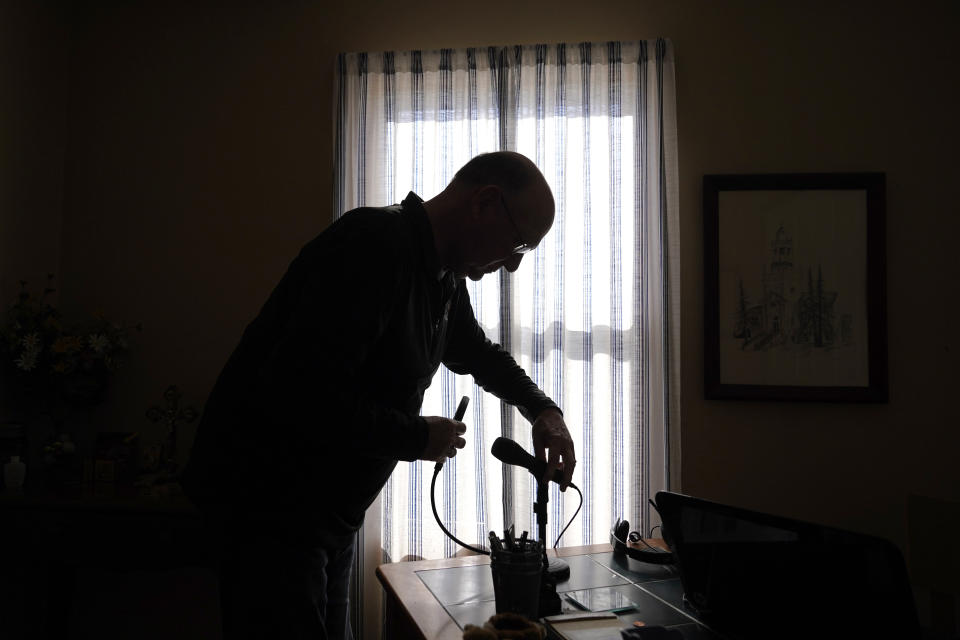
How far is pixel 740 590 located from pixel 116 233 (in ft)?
9.34

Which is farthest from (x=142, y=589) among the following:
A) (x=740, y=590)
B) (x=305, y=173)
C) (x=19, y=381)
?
(x=740, y=590)

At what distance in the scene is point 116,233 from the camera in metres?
2.81

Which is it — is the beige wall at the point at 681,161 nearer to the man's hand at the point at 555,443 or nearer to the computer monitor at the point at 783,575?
the man's hand at the point at 555,443

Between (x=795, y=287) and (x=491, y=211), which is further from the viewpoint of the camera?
(x=795, y=287)

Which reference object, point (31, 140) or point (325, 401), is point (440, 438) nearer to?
point (325, 401)

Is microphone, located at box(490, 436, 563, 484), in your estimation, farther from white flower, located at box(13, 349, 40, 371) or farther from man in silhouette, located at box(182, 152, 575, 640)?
white flower, located at box(13, 349, 40, 371)

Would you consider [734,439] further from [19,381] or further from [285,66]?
[19,381]

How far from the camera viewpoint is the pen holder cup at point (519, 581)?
3.85ft

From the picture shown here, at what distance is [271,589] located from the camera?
1.12 m

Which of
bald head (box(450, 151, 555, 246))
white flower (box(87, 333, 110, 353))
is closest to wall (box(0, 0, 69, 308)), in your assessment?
white flower (box(87, 333, 110, 353))

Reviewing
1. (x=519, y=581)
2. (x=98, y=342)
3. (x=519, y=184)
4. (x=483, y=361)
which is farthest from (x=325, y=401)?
(x=98, y=342)

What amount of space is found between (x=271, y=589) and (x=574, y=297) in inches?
67.1

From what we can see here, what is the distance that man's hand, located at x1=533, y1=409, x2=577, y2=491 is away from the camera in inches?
58.6

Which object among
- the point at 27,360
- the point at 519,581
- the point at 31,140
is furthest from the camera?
the point at 31,140
